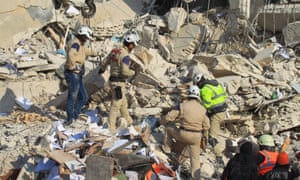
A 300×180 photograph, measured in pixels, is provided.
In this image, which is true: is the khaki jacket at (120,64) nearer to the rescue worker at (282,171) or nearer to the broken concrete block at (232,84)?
the broken concrete block at (232,84)

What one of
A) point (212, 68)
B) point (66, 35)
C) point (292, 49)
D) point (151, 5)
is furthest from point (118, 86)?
point (151, 5)

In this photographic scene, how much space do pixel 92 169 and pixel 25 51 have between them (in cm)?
698

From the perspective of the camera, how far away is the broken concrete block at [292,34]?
11.6 metres

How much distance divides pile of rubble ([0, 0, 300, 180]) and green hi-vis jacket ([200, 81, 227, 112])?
783 millimetres

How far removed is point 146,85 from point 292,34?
375cm

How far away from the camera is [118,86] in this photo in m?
8.28

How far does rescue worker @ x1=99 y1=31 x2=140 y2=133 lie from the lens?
8134 millimetres

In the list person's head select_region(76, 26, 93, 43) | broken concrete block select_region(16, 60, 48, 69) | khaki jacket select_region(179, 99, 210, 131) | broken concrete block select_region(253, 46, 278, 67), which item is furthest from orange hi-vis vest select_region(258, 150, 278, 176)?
broken concrete block select_region(16, 60, 48, 69)

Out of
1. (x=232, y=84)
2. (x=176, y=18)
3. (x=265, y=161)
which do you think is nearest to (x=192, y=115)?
(x=265, y=161)

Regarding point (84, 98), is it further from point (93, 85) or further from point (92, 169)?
point (92, 169)

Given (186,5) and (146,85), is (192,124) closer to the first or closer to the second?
(146,85)

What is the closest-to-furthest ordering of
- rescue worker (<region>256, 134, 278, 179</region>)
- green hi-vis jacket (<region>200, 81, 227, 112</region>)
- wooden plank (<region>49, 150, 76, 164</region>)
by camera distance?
rescue worker (<region>256, 134, 278, 179</region>) < wooden plank (<region>49, 150, 76, 164</region>) < green hi-vis jacket (<region>200, 81, 227, 112</region>)

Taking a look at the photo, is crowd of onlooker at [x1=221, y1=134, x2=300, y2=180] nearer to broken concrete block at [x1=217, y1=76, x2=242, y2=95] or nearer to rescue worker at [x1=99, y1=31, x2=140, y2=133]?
rescue worker at [x1=99, y1=31, x2=140, y2=133]

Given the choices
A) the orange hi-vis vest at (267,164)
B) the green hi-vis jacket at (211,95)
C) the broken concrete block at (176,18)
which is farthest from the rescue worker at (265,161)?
the broken concrete block at (176,18)
